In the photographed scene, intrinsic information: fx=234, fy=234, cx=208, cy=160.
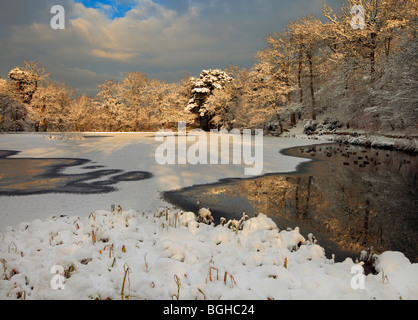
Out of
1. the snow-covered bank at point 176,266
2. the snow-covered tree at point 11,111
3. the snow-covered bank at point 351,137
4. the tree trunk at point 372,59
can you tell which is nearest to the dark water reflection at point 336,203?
the snow-covered bank at point 176,266

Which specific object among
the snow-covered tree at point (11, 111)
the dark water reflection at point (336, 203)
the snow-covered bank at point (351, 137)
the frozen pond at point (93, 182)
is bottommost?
the dark water reflection at point (336, 203)

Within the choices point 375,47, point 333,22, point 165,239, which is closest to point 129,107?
point 333,22

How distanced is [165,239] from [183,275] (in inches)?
38.7

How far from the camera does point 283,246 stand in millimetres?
3777

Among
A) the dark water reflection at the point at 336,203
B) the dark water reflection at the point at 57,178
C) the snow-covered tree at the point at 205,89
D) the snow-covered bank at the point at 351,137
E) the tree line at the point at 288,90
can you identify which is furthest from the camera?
the snow-covered tree at the point at 205,89

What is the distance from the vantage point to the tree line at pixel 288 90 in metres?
19.6

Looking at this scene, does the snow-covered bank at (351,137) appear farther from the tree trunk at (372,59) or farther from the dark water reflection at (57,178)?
the dark water reflection at (57,178)

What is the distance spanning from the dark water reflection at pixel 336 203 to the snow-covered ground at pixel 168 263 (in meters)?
0.92

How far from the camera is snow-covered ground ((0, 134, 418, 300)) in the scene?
2709 mm

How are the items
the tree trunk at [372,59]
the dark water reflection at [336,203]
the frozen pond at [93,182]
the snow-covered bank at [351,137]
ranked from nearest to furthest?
the dark water reflection at [336,203] → the frozen pond at [93,182] → the snow-covered bank at [351,137] → the tree trunk at [372,59]

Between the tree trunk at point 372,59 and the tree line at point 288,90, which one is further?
the tree trunk at point 372,59

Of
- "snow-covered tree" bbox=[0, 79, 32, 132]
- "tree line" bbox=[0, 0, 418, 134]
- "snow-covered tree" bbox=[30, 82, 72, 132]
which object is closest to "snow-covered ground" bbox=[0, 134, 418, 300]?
"tree line" bbox=[0, 0, 418, 134]

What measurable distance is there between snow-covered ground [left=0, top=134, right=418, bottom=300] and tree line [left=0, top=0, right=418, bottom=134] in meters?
16.4
